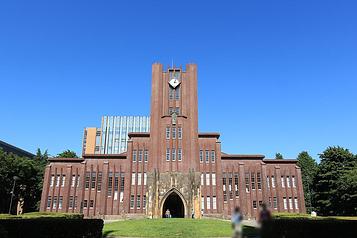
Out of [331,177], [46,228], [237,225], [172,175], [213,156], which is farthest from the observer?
[331,177]

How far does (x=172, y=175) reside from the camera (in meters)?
48.4

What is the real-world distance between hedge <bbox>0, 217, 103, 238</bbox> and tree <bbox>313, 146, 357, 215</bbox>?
4326 cm

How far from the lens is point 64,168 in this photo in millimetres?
52562

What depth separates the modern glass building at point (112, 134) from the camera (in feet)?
379

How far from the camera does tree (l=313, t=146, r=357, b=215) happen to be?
5125 cm

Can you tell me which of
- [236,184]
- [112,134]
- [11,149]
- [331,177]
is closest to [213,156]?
[236,184]

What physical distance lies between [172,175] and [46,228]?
104 ft

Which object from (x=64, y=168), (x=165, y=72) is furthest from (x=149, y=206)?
(x=165, y=72)

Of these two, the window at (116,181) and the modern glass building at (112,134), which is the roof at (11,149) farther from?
the window at (116,181)

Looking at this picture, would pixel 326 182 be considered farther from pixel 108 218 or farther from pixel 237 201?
pixel 108 218

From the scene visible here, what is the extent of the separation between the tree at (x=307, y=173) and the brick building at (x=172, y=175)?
2015 centimetres

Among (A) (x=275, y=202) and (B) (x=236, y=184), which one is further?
(B) (x=236, y=184)

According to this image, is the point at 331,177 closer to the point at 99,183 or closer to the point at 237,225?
the point at 99,183

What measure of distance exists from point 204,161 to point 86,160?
20.0 meters
